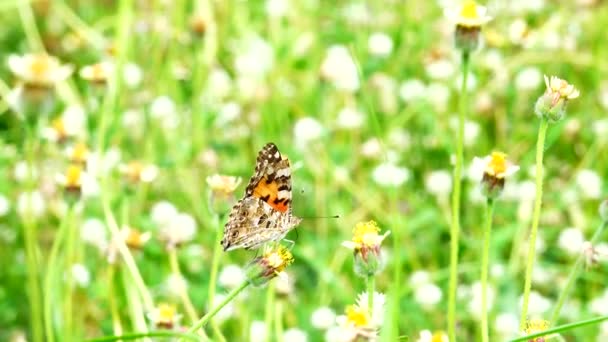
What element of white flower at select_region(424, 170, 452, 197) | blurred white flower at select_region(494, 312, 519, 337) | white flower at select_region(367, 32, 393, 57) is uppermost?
white flower at select_region(367, 32, 393, 57)

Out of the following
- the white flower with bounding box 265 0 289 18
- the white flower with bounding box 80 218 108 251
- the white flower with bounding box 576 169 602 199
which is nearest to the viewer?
the white flower with bounding box 80 218 108 251

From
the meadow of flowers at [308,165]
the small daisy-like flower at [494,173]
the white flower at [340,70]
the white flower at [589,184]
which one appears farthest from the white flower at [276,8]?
the small daisy-like flower at [494,173]

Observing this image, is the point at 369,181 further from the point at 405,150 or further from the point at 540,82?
the point at 540,82

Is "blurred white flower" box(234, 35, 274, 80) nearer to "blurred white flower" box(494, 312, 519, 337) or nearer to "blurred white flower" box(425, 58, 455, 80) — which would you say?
"blurred white flower" box(425, 58, 455, 80)

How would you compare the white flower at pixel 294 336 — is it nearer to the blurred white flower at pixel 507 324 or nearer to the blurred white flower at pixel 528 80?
the blurred white flower at pixel 507 324

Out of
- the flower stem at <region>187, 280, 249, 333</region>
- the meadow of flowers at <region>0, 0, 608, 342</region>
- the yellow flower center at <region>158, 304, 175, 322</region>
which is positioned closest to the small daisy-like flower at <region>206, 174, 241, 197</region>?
the meadow of flowers at <region>0, 0, 608, 342</region>
